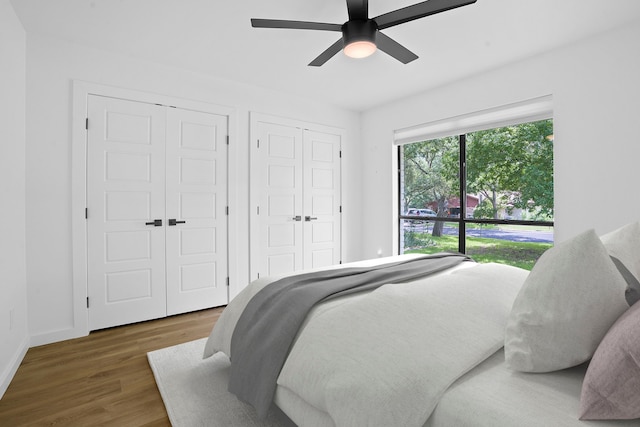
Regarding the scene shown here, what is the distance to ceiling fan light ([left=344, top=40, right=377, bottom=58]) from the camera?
2.13 meters

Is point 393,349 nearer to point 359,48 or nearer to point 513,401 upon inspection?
point 513,401

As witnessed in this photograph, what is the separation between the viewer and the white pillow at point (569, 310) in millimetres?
943

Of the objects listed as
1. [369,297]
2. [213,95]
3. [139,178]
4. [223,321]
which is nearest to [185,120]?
[213,95]

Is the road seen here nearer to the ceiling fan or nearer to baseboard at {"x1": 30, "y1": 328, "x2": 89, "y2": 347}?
the ceiling fan

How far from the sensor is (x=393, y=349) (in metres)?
1.11

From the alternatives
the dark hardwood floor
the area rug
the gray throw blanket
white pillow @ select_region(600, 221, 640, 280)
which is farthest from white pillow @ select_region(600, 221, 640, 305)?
the dark hardwood floor

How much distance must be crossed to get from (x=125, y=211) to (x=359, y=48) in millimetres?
2515

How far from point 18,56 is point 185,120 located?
1.29 metres

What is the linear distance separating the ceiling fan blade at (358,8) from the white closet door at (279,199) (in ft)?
6.74

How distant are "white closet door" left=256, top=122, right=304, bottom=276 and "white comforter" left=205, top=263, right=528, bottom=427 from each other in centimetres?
251

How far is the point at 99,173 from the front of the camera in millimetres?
2934

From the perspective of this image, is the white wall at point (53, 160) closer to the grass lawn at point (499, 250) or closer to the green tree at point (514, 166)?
the green tree at point (514, 166)

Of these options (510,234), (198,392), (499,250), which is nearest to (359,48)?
(198,392)

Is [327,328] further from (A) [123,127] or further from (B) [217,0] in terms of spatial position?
(A) [123,127]
